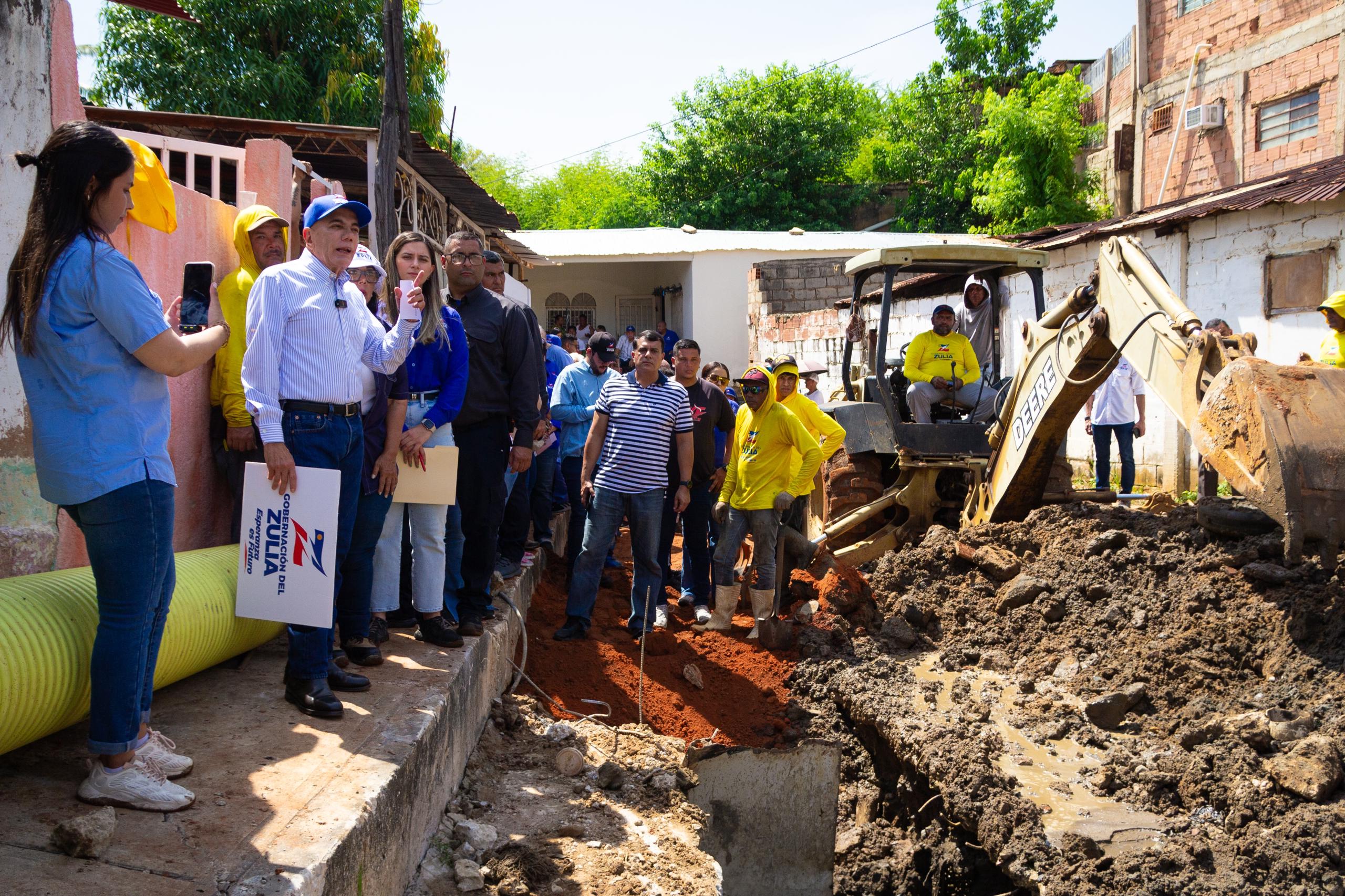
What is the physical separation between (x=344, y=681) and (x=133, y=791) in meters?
1.19

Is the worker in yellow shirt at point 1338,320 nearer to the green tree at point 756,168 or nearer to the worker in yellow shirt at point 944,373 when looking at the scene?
the worker in yellow shirt at point 944,373

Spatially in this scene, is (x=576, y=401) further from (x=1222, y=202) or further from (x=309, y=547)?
(x=1222, y=202)

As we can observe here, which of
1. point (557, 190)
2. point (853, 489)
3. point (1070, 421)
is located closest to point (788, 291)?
point (853, 489)

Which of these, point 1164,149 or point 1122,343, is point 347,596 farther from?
point 1164,149

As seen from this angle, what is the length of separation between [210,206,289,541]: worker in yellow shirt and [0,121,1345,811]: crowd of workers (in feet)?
0.04

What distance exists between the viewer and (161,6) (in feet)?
19.9

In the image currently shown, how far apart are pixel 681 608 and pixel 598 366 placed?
2.01 meters

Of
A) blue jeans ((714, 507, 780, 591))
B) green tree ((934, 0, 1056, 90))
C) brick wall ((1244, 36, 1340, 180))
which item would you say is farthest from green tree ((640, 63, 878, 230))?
blue jeans ((714, 507, 780, 591))

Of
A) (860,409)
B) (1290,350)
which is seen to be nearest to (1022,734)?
(860,409)

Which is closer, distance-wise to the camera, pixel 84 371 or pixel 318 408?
pixel 84 371

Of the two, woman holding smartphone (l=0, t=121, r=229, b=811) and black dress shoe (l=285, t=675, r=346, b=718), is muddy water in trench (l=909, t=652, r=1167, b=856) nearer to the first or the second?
black dress shoe (l=285, t=675, r=346, b=718)

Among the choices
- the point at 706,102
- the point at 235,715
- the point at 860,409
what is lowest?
the point at 235,715

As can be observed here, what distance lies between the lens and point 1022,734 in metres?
5.01

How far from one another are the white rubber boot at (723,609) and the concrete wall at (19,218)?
411 cm
